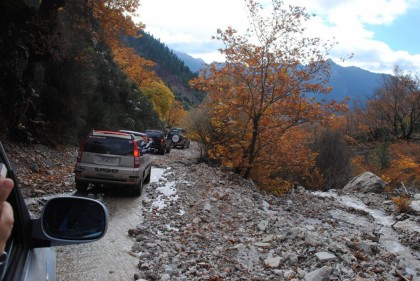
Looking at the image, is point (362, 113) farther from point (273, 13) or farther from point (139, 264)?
point (139, 264)

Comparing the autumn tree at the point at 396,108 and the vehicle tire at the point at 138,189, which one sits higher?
the autumn tree at the point at 396,108

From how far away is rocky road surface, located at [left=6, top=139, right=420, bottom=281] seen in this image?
6.04 metres

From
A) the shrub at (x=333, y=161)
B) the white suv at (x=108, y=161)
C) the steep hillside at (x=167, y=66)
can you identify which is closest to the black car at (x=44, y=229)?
the white suv at (x=108, y=161)

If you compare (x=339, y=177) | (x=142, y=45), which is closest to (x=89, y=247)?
(x=339, y=177)

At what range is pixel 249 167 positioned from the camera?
17031 millimetres

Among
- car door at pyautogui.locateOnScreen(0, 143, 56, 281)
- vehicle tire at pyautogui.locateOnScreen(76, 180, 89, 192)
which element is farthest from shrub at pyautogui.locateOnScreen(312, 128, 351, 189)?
car door at pyautogui.locateOnScreen(0, 143, 56, 281)

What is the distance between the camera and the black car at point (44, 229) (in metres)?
1.75

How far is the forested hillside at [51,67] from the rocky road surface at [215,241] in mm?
3068

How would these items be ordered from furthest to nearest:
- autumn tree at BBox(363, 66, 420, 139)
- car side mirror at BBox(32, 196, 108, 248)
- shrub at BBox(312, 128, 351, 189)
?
autumn tree at BBox(363, 66, 420, 139) < shrub at BBox(312, 128, 351, 189) < car side mirror at BBox(32, 196, 108, 248)

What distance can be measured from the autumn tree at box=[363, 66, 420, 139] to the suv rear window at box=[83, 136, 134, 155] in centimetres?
4149

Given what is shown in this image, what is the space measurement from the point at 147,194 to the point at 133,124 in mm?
25055

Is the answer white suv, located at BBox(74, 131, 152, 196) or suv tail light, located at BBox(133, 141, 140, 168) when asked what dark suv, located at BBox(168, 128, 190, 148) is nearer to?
suv tail light, located at BBox(133, 141, 140, 168)

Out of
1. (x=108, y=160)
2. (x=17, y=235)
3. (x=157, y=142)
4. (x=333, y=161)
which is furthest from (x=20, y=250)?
(x=333, y=161)

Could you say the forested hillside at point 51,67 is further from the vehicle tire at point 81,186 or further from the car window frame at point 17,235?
the car window frame at point 17,235
